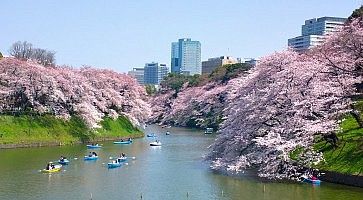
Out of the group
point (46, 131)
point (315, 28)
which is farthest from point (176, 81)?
point (315, 28)

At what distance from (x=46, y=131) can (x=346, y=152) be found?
3247 cm

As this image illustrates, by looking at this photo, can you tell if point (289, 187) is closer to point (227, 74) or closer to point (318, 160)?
point (318, 160)

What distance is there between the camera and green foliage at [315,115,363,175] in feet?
93.9

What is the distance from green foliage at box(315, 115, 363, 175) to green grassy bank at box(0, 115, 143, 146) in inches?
1119

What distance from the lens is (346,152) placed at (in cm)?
3042

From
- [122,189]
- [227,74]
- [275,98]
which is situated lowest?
[122,189]

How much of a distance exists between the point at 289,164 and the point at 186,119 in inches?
2682

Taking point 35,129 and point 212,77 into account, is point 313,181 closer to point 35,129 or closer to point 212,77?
point 35,129

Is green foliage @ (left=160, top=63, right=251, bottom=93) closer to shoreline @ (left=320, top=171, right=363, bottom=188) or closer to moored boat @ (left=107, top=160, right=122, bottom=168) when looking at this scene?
moored boat @ (left=107, top=160, right=122, bottom=168)

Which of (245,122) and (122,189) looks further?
(245,122)

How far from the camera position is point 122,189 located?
28250 millimetres

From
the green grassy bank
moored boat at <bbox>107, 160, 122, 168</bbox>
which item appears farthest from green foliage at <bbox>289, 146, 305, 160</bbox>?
the green grassy bank

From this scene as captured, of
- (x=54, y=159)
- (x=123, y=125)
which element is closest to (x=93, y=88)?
(x=123, y=125)

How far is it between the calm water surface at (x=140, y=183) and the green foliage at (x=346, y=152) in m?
1.37
